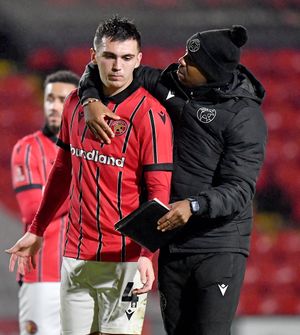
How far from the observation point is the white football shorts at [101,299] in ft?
8.93

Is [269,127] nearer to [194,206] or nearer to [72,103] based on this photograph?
[72,103]

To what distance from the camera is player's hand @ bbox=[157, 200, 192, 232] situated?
248 cm

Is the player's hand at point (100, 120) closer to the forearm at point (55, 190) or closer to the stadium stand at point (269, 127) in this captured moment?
the forearm at point (55, 190)

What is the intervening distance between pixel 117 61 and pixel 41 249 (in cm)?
123

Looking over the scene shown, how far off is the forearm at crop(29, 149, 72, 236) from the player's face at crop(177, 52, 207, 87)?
19.7 inches

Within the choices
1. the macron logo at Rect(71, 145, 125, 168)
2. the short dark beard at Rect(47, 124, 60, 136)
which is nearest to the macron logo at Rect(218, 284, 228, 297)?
the macron logo at Rect(71, 145, 125, 168)

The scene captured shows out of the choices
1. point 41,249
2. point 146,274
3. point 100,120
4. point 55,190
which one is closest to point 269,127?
point 41,249

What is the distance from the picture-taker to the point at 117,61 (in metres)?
2.67

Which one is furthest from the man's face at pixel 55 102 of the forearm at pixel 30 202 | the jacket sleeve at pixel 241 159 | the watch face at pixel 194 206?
the watch face at pixel 194 206

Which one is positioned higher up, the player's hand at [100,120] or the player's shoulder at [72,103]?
the player's shoulder at [72,103]

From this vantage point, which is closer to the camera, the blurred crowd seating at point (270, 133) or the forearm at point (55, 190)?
the forearm at point (55, 190)

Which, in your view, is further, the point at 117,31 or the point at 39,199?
the point at 39,199

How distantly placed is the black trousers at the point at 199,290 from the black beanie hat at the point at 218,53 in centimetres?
61

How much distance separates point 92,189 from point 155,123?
309mm
